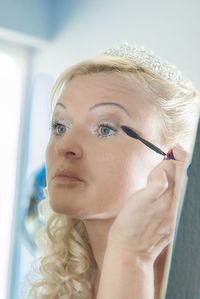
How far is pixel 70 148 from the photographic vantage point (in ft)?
2.01

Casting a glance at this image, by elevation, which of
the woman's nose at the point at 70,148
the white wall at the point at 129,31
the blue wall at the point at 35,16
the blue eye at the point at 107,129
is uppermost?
the blue wall at the point at 35,16

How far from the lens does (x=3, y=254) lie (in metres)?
0.87

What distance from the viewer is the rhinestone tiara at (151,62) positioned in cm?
62

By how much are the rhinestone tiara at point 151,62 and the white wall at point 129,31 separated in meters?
0.03

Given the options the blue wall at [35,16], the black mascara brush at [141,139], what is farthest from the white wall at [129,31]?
the black mascara brush at [141,139]

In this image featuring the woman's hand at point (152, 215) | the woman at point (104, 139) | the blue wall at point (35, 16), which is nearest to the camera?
the woman's hand at point (152, 215)

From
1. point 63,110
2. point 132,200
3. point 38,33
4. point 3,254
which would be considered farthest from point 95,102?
point 3,254

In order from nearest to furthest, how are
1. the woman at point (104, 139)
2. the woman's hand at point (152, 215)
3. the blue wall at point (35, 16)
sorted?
1. the woman's hand at point (152, 215)
2. the woman at point (104, 139)
3. the blue wall at point (35, 16)

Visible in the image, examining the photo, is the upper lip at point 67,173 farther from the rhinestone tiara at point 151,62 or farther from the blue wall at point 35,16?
the blue wall at point 35,16

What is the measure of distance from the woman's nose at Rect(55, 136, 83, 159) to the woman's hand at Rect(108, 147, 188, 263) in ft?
0.39

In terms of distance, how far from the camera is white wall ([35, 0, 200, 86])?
2.17 ft

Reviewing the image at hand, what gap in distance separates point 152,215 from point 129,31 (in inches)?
13.6

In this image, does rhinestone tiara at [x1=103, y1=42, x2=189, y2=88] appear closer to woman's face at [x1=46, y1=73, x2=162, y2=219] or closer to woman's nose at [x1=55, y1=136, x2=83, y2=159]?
woman's face at [x1=46, y1=73, x2=162, y2=219]

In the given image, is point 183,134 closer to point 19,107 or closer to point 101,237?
point 101,237
